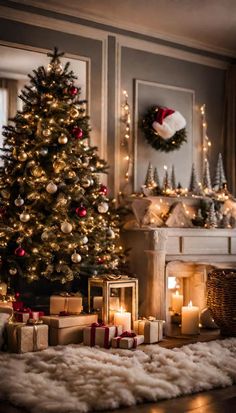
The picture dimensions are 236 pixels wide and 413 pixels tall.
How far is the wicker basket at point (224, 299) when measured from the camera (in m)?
4.57

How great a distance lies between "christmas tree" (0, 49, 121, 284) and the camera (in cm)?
445

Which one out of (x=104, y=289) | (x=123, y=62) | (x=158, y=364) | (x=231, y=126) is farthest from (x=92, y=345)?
(x=231, y=126)

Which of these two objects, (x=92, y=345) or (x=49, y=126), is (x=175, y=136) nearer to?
(x=49, y=126)

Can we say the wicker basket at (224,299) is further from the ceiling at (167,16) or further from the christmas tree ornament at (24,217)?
the ceiling at (167,16)

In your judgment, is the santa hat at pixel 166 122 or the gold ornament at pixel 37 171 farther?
the santa hat at pixel 166 122

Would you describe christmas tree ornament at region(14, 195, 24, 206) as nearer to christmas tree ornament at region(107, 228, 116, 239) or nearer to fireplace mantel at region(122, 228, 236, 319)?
christmas tree ornament at region(107, 228, 116, 239)

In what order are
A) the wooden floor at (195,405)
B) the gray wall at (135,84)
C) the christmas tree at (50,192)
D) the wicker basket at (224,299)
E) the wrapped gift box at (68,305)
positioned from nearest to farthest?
1. the wooden floor at (195,405)
2. the wrapped gift box at (68,305)
3. the christmas tree at (50,192)
4. the wicker basket at (224,299)
5. the gray wall at (135,84)

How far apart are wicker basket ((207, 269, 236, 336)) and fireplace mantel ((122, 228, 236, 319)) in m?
0.42

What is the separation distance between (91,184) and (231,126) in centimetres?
230

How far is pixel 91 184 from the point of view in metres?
4.71

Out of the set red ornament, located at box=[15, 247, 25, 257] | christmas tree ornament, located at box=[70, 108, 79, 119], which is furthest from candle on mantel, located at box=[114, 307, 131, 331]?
christmas tree ornament, located at box=[70, 108, 79, 119]

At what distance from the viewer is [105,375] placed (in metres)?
3.16

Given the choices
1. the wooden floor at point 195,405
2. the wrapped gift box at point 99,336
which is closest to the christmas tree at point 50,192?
the wrapped gift box at point 99,336

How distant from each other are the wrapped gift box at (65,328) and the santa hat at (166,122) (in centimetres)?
215
